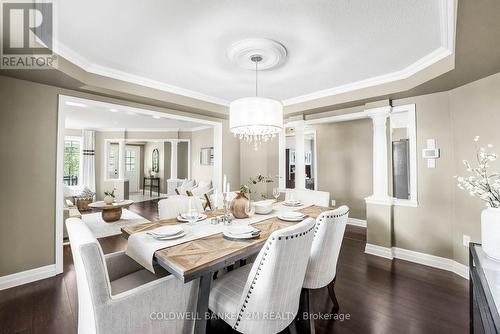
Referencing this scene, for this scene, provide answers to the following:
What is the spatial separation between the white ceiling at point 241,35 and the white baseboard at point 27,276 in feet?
8.03

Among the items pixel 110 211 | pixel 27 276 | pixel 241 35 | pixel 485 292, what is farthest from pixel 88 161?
pixel 485 292

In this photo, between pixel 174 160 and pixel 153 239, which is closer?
pixel 153 239

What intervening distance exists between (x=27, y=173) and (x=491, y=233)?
4.24 m

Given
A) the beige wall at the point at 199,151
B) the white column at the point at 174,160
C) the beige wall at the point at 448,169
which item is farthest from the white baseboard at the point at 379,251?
the white column at the point at 174,160

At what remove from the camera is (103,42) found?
7.22ft

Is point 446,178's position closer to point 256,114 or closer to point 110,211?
point 256,114

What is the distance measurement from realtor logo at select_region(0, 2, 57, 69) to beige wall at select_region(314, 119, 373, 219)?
199 inches

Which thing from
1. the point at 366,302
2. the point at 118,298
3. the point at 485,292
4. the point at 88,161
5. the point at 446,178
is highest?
the point at 88,161

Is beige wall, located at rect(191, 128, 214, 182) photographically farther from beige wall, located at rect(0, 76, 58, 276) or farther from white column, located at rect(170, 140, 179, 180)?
beige wall, located at rect(0, 76, 58, 276)

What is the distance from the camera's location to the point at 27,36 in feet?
→ 6.31

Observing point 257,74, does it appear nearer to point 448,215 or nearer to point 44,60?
point 44,60

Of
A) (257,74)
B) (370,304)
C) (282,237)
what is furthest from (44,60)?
(370,304)

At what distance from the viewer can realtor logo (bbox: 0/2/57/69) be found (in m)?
1.68

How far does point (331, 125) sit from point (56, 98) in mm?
5102
